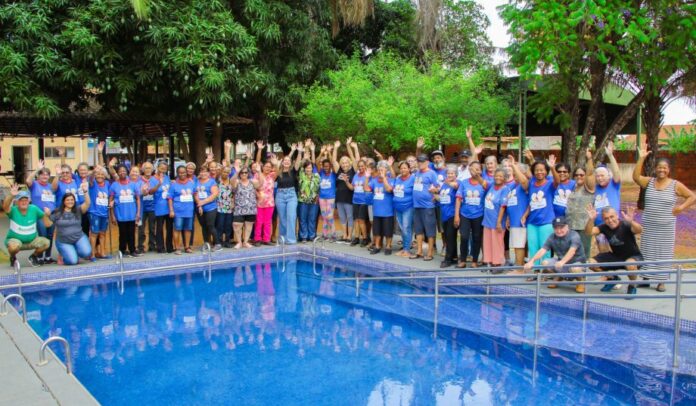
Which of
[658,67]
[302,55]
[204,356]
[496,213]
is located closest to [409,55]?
[302,55]

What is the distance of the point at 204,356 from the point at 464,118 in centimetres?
1072

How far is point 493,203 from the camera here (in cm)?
886

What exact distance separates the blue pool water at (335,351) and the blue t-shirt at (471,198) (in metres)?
1.45

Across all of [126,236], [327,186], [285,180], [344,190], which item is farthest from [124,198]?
[344,190]

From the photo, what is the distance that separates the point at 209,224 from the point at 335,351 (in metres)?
5.26

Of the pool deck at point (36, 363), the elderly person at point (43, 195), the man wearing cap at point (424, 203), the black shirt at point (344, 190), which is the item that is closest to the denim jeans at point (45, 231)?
the elderly person at point (43, 195)

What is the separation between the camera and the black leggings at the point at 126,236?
1046 centimetres

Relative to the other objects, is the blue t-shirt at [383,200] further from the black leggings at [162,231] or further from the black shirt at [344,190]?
the black leggings at [162,231]

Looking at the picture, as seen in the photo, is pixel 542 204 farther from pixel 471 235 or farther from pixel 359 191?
pixel 359 191

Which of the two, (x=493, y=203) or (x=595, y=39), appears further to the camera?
(x=595, y=39)

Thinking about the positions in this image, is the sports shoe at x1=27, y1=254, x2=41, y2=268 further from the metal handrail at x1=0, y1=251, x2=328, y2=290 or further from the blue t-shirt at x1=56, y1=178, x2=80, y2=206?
the blue t-shirt at x1=56, y1=178, x2=80, y2=206

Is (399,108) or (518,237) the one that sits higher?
(399,108)

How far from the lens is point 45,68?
12.4 metres

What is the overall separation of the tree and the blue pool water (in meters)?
6.36
